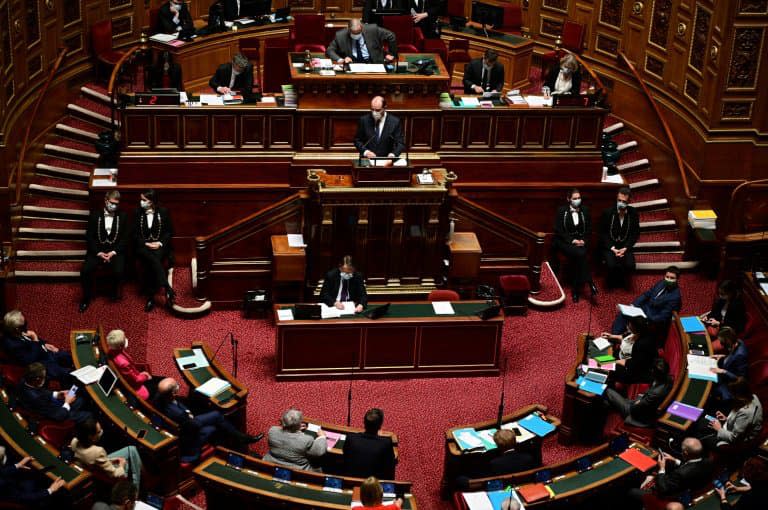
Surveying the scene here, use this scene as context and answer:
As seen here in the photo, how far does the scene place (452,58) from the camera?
1852 cm

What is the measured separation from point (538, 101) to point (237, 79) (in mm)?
3845

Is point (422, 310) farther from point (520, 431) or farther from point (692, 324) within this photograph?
point (692, 324)

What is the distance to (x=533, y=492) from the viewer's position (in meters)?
11.0

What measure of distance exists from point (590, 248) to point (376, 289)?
10.2 feet

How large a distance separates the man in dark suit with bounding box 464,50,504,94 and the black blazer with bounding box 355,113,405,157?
2048 millimetres

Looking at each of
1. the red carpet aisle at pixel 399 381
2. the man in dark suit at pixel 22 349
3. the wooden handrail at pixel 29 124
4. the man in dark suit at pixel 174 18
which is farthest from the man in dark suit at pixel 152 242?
the man in dark suit at pixel 174 18

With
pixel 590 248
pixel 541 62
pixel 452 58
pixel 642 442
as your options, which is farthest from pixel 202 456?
pixel 541 62

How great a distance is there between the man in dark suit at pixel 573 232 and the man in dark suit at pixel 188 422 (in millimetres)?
5498

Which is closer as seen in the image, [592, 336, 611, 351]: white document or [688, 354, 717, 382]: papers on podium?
[688, 354, 717, 382]: papers on podium

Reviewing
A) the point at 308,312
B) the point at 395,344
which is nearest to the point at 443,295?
the point at 395,344

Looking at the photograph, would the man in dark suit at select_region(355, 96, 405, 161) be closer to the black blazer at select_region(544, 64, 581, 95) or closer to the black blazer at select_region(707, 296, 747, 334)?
the black blazer at select_region(544, 64, 581, 95)

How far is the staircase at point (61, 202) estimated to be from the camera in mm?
15562

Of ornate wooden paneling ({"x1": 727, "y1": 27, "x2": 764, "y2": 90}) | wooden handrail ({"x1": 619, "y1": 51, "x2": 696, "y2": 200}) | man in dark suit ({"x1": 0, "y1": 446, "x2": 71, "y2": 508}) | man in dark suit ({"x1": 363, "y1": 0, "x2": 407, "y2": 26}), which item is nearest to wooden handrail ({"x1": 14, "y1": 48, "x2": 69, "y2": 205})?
man in dark suit ({"x1": 363, "y1": 0, "x2": 407, "y2": 26})

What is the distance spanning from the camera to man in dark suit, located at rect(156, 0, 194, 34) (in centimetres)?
1805
